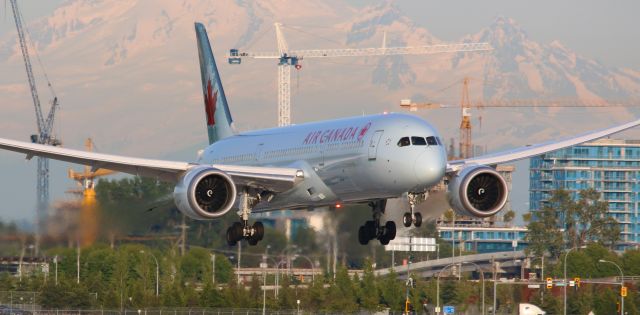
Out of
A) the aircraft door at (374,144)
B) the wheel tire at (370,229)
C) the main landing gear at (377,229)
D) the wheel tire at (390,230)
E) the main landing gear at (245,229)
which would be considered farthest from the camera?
the wheel tire at (370,229)

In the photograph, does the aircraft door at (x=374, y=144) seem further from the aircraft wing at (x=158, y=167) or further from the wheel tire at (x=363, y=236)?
the wheel tire at (x=363, y=236)

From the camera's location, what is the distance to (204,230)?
9838cm

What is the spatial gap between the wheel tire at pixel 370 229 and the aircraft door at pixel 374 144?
340 inches

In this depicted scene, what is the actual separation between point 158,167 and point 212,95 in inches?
743

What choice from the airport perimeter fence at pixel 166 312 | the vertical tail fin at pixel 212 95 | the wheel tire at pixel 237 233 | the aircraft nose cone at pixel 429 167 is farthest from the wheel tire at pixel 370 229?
the airport perimeter fence at pixel 166 312

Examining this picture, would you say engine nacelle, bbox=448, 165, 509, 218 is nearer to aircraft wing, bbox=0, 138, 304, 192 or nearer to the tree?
aircraft wing, bbox=0, 138, 304, 192

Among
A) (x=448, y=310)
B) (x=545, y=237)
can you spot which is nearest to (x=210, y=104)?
(x=448, y=310)

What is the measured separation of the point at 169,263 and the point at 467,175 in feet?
160

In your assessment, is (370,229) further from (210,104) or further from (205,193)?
(210,104)

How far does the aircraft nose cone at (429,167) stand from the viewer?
57.0 meters

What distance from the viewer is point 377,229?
66.5 meters

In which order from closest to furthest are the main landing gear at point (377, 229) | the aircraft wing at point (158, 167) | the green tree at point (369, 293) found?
1. the aircraft wing at point (158, 167)
2. the main landing gear at point (377, 229)
3. the green tree at point (369, 293)

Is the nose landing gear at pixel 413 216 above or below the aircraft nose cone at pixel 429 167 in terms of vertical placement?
below

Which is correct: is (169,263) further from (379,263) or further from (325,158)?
(325,158)
